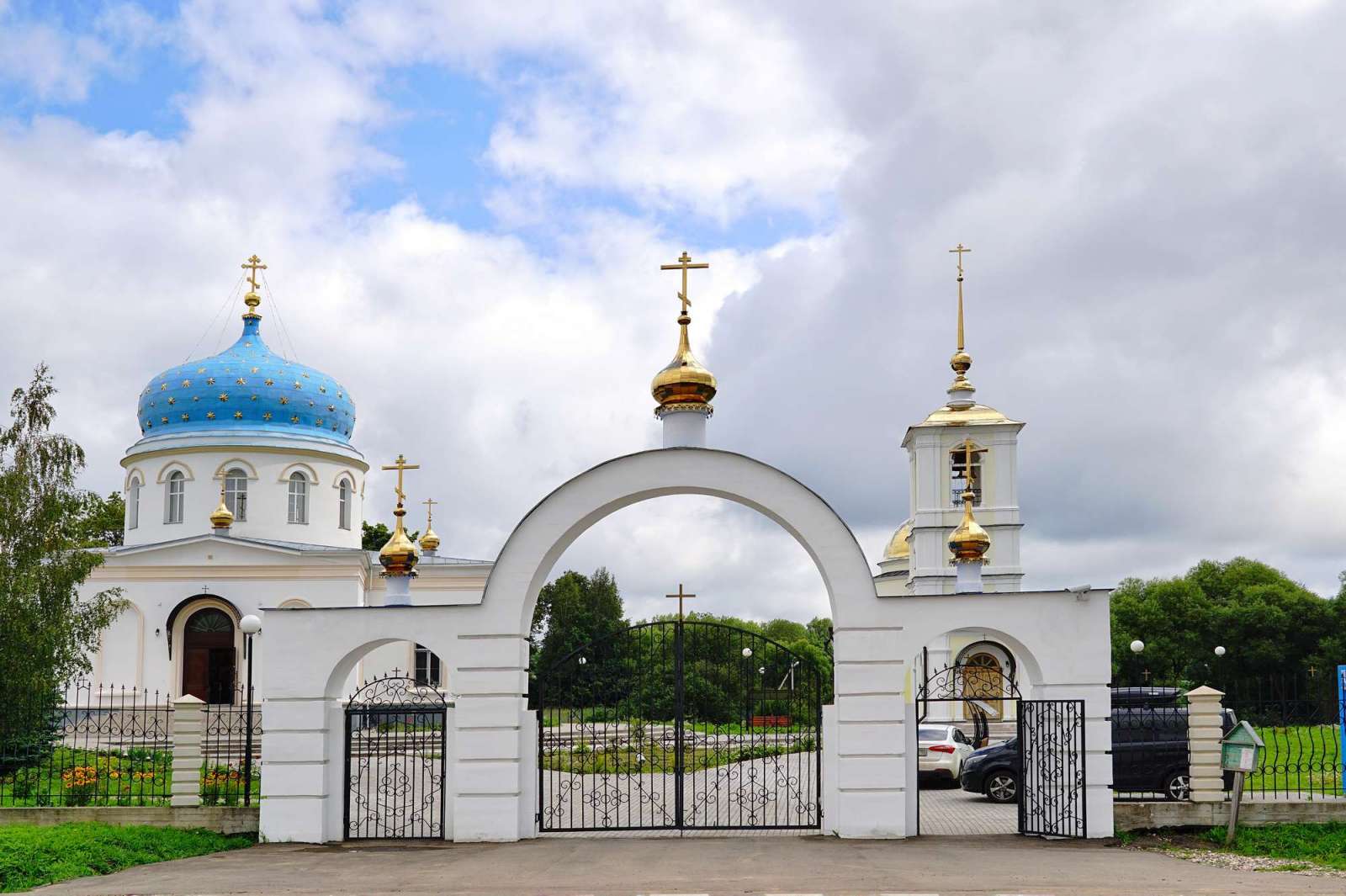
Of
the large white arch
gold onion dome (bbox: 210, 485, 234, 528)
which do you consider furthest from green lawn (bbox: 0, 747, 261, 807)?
gold onion dome (bbox: 210, 485, 234, 528)

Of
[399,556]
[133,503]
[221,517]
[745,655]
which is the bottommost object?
[745,655]

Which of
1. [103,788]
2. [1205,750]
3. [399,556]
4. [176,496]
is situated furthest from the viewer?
[176,496]

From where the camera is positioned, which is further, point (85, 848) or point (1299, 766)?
point (1299, 766)

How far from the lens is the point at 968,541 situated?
17484mm

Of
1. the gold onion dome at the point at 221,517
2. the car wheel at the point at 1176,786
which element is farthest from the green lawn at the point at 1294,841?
the gold onion dome at the point at 221,517

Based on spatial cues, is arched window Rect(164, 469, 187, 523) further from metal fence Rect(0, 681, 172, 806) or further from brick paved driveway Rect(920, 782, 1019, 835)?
brick paved driveway Rect(920, 782, 1019, 835)

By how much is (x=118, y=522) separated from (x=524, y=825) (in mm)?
37462

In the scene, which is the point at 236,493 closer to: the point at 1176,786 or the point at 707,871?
the point at 1176,786

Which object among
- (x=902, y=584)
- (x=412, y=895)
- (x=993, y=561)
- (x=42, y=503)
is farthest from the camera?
(x=902, y=584)

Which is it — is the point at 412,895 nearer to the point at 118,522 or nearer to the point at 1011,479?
the point at 1011,479

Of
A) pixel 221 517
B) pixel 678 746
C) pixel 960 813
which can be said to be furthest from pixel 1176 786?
pixel 221 517

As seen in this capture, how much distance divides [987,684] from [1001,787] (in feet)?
15.8

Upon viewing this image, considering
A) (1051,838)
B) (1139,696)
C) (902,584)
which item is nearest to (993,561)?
(902,584)

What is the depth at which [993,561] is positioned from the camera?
36344 mm
